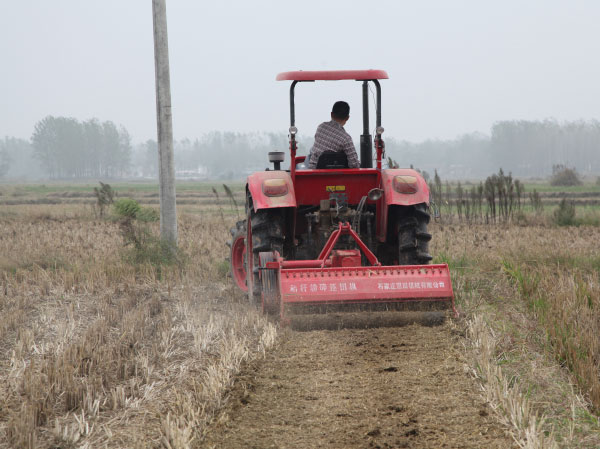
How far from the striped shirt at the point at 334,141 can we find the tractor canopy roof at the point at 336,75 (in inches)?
16.1

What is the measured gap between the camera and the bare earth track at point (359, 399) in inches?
129

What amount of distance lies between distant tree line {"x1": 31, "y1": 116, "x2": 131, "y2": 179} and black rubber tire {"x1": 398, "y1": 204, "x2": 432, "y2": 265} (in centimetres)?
11399

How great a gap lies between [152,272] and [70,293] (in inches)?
39.8

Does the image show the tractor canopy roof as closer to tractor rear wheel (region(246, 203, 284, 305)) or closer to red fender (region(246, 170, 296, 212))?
red fender (region(246, 170, 296, 212))

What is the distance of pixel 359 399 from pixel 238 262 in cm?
397

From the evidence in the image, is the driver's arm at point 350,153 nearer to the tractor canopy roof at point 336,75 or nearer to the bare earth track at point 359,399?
the tractor canopy roof at point 336,75

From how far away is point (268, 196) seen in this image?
598 cm

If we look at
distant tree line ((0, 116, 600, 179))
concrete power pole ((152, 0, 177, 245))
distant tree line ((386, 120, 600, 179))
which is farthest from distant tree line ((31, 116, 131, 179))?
concrete power pole ((152, 0, 177, 245))

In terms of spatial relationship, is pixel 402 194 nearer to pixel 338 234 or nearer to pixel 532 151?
pixel 338 234

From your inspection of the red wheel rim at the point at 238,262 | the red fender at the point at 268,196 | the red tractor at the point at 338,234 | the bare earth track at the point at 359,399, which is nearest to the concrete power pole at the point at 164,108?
the red wheel rim at the point at 238,262

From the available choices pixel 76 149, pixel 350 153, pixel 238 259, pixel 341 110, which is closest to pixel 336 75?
pixel 341 110

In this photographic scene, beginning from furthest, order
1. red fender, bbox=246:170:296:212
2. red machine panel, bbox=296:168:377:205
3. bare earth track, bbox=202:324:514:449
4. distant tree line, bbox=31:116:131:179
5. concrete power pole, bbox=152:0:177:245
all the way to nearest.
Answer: distant tree line, bbox=31:116:131:179, concrete power pole, bbox=152:0:177:245, red machine panel, bbox=296:168:377:205, red fender, bbox=246:170:296:212, bare earth track, bbox=202:324:514:449

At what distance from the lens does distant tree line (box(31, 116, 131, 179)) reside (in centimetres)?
11381

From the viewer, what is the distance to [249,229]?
6754 millimetres
